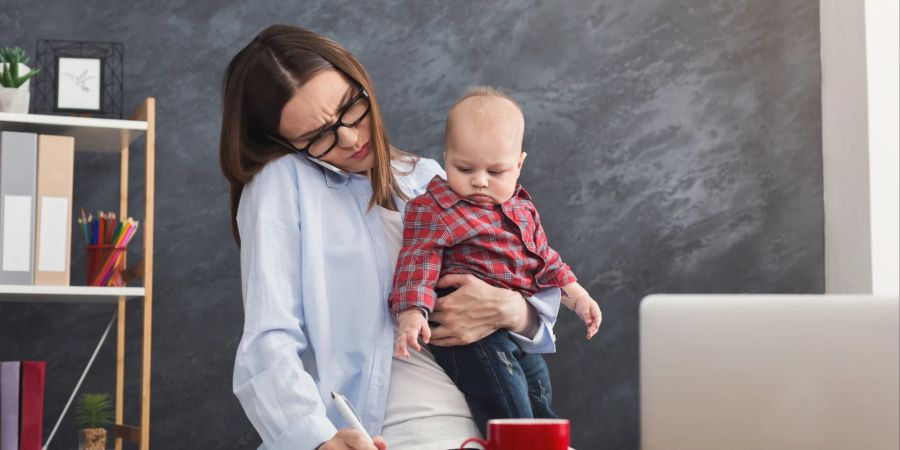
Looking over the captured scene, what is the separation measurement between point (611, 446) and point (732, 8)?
1.41 m

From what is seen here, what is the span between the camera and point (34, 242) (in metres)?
2.34

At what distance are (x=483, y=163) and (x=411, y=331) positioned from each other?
317 millimetres

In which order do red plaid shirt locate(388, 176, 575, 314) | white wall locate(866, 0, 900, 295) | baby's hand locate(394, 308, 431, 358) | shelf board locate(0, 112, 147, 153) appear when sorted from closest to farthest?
1. baby's hand locate(394, 308, 431, 358)
2. red plaid shirt locate(388, 176, 575, 314)
3. shelf board locate(0, 112, 147, 153)
4. white wall locate(866, 0, 900, 295)

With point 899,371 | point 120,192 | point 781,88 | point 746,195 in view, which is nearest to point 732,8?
point 781,88

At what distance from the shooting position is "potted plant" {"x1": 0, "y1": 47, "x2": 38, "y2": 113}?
240 cm

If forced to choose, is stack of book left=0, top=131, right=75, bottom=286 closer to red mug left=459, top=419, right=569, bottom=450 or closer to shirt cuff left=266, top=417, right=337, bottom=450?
shirt cuff left=266, top=417, right=337, bottom=450

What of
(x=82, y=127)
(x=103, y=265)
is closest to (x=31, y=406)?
(x=103, y=265)

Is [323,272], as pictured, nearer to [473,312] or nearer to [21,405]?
[473,312]

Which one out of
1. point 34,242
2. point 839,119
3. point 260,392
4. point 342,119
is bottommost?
point 260,392

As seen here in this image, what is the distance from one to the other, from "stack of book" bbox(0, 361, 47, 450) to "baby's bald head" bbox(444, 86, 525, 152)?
1.26m

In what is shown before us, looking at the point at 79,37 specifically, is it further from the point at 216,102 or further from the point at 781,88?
the point at 781,88

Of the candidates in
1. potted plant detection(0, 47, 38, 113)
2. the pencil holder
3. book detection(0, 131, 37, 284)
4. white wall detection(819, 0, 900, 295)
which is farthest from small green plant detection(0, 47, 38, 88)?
white wall detection(819, 0, 900, 295)

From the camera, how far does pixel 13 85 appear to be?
94.9 inches

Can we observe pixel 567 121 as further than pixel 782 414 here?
Yes
